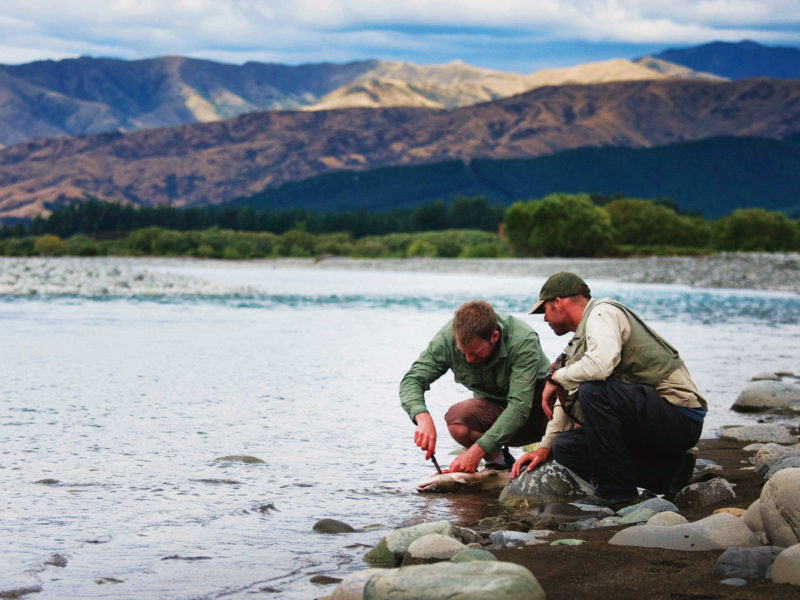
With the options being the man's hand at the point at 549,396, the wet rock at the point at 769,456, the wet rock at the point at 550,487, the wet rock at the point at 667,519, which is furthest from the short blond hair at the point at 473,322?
the wet rock at the point at 769,456

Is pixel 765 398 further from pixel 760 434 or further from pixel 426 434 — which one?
pixel 426 434

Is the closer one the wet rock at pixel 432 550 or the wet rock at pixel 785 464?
the wet rock at pixel 432 550

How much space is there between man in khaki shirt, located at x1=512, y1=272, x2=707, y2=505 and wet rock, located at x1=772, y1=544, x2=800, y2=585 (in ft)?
6.19

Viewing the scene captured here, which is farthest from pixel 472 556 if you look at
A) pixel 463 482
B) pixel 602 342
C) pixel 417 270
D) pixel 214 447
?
pixel 417 270

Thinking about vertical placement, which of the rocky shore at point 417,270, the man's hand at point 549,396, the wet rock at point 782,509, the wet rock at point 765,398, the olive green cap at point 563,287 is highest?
the olive green cap at point 563,287

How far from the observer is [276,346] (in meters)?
21.7

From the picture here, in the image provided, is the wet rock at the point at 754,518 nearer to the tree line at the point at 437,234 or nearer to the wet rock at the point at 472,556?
the wet rock at the point at 472,556

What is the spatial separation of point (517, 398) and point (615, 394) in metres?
0.95

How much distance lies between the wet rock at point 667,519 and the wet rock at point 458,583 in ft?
5.77

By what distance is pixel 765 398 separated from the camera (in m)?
12.8

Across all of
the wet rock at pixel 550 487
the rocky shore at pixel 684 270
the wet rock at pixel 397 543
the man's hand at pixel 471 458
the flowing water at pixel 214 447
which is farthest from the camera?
the rocky shore at pixel 684 270

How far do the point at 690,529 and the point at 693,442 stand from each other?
127cm

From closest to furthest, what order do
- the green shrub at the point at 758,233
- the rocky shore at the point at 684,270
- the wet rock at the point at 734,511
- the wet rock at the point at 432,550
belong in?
the wet rock at the point at 432,550
the wet rock at the point at 734,511
the rocky shore at the point at 684,270
the green shrub at the point at 758,233

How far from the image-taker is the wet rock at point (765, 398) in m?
12.7
